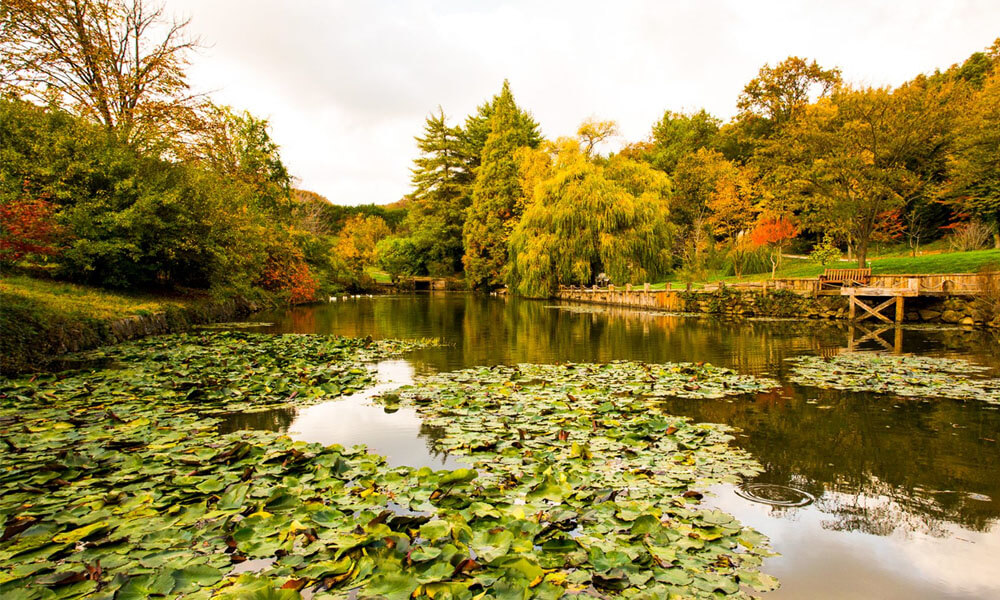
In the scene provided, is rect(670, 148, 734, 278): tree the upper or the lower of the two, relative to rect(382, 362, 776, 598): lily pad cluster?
upper

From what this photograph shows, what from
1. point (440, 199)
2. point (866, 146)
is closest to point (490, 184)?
point (440, 199)

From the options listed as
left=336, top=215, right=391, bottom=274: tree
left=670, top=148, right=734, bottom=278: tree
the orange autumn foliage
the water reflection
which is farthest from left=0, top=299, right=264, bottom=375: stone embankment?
the orange autumn foliage

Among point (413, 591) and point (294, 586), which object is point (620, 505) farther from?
point (294, 586)

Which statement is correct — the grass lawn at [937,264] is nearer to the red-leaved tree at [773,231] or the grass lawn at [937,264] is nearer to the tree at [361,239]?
the red-leaved tree at [773,231]

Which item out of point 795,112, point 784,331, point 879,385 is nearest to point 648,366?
point 879,385

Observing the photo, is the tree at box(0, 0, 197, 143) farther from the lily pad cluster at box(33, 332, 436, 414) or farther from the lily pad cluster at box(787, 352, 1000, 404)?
the lily pad cluster at box(787, 352, 1000, 404)

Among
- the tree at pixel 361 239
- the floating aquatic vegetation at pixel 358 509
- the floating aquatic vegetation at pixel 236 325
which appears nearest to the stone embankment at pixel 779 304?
the floating aquatic vegetation at pixel 358 509

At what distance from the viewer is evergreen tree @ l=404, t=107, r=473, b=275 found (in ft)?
146

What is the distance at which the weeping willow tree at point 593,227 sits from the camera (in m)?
24.8

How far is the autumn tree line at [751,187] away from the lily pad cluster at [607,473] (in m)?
19.0

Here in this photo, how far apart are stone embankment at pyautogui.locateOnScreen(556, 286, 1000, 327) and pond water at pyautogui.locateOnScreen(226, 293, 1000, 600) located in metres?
5.33

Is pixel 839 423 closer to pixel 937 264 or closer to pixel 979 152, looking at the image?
pixel 937 264

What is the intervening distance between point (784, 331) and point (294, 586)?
15.1 meters

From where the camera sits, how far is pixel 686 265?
26922mm
